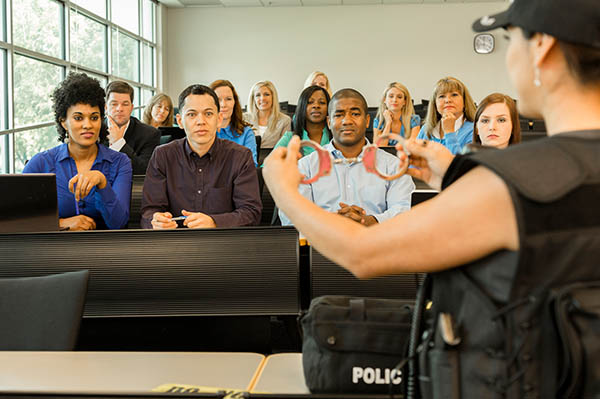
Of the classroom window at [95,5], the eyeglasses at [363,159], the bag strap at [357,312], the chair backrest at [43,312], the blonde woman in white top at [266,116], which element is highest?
the classroom window at [95,5]

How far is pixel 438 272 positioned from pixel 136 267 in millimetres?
1435

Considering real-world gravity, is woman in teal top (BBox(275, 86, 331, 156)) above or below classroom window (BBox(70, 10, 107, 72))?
below

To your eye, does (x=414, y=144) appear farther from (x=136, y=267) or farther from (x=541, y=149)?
(x=136, y=267)

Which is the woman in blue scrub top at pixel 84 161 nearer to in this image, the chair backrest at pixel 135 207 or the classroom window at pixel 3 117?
the chair backrest at pixel 135 207

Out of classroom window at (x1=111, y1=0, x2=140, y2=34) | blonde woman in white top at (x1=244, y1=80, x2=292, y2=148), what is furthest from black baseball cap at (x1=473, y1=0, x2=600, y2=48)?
classroom window at (x1=111, y1=0, x2=140, y2=34)

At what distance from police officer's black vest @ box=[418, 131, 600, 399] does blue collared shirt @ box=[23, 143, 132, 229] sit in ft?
7.68

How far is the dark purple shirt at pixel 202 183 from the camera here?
314 centimetres

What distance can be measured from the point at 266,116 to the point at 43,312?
452 centimetres

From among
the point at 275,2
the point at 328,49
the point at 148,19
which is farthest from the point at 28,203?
the point at 328,49

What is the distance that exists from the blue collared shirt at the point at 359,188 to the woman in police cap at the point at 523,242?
2123 millimetres

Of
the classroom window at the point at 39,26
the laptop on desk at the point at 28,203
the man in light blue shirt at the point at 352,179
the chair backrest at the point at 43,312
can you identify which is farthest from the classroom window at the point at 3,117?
the chair backrest at the point at 43,312

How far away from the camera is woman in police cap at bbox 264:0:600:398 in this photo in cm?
88

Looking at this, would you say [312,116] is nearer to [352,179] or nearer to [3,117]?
[352,179]

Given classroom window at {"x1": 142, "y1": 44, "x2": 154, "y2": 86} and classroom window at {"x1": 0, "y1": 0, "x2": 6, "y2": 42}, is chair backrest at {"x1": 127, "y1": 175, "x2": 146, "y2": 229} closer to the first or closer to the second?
classroom window at {"x1": 0, "y1": 0, "x2": 6, "y2": 42}
